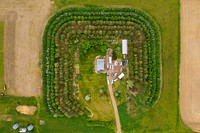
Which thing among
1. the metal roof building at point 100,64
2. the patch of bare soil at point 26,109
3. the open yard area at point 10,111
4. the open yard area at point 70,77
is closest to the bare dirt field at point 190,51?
the open yard area at point 70,77

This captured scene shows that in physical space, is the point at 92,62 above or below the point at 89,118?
above

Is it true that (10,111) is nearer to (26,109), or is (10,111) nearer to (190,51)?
(26,109)

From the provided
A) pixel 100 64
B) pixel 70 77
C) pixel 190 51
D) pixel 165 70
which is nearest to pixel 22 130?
pixel 70 77

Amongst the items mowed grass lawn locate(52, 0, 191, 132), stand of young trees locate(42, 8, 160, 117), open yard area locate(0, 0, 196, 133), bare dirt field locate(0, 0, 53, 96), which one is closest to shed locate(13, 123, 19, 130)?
open yard area locate(0, 0, 196, 133)

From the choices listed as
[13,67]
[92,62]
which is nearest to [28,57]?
[13,67]

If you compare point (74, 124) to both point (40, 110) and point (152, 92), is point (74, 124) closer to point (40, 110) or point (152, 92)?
point (40, 110)

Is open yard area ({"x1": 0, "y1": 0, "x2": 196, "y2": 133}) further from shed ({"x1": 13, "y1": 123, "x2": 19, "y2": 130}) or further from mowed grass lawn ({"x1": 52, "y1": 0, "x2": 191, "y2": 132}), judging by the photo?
shed ({"x1": 13, "y1": 123, "x2": 19, "y2": 130})

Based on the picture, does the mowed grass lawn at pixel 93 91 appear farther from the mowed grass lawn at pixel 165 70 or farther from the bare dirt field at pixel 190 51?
the bare dirt field at pixel 190 51
